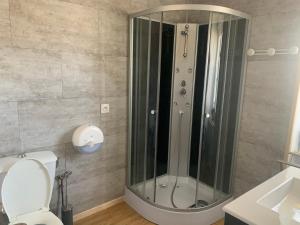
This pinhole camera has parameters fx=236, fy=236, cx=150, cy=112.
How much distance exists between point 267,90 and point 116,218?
1964mm

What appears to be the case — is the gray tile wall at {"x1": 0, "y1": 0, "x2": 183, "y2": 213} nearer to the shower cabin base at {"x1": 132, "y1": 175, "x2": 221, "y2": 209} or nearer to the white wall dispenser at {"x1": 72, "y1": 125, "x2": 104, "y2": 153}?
the white wall dispenser at {"x1": 72, "y1": 125, "x2": 104, "y2": 153}

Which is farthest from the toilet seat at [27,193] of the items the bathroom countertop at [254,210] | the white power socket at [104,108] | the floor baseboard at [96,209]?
the bathroom countertop at [254,210]

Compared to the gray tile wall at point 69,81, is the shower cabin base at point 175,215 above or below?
below

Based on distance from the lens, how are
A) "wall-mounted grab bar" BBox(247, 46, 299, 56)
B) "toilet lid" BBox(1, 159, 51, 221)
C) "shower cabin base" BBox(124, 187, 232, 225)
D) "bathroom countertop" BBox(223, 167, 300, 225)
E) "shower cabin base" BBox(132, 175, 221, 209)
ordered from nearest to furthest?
"bathroom countertop" BBox(223, 167, 300, 225), "toilet lid" BBox(1, 159, 51, 221), "wall-mounted grab bar" BBox(247, 46, 299, 56), "shower cabin base" BBox(124, 187, 232, 225), "shower cabin base" BBox(132, 175, 221, 209)

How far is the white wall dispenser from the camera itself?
2.10 m

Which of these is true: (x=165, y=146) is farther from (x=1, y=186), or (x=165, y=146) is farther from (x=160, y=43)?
(x=1, y=186)

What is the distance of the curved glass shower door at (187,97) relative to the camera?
233 cm

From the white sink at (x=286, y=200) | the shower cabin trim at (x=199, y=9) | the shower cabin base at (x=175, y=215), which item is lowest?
the shower cabin base at (x=175, y=215)

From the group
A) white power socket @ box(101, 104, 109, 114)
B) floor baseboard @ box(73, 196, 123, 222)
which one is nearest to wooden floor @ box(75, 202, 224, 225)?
floor baseboard @ box(73, 196, 123, 222)

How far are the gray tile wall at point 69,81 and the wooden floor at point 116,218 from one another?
0.43 feet

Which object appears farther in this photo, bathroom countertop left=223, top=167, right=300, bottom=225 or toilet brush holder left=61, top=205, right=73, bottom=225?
toilet brush holder left=61, top=205, right=73, bottom=225

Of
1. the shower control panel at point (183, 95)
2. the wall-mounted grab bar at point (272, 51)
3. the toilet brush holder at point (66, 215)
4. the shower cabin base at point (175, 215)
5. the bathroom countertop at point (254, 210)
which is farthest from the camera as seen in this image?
the shower control panel at point (183, 95)

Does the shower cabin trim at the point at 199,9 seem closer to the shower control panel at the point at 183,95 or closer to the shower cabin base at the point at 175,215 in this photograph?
the shower control panel at the point at 183,95

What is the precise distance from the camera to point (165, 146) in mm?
2842
